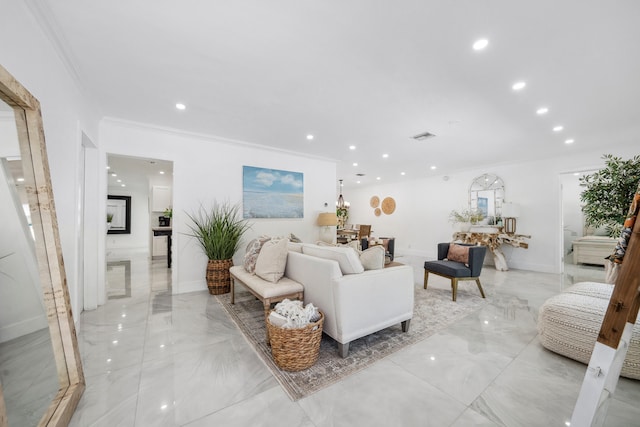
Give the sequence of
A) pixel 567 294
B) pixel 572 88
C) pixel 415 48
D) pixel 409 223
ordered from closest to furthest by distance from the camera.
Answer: pixel 415 48 < pixel 567 294 < pixel 572 88 < pixel 409 223

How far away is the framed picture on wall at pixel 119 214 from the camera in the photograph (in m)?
8.55

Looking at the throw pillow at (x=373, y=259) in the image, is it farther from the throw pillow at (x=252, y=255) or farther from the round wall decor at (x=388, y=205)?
the round wall decor at (x=388, y=205)

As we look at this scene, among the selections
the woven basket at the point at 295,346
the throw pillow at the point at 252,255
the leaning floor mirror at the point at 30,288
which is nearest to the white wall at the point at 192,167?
the throw pillow at the point at 252,255

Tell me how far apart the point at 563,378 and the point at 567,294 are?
922 mm

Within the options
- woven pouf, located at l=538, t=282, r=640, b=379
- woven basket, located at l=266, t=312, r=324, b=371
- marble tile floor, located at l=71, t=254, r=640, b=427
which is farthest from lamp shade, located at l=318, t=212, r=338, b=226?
woven pouf, located at l=538, t=282, r=640, b=379

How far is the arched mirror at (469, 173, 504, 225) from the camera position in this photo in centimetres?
595

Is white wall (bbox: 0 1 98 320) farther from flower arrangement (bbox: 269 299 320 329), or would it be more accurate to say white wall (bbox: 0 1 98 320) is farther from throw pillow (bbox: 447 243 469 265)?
throw pillow (bbox: 447 243 469 265)

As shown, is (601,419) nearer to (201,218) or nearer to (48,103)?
(48,103)

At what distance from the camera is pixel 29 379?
126 cm

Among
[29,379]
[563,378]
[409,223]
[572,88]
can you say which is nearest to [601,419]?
[563,378]

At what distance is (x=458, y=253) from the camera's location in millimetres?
3709

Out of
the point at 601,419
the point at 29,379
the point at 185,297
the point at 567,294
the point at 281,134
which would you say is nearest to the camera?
the point at 601,419

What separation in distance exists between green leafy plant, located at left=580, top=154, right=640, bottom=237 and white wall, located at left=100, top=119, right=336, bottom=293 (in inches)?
164

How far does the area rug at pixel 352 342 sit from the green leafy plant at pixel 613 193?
156cm
